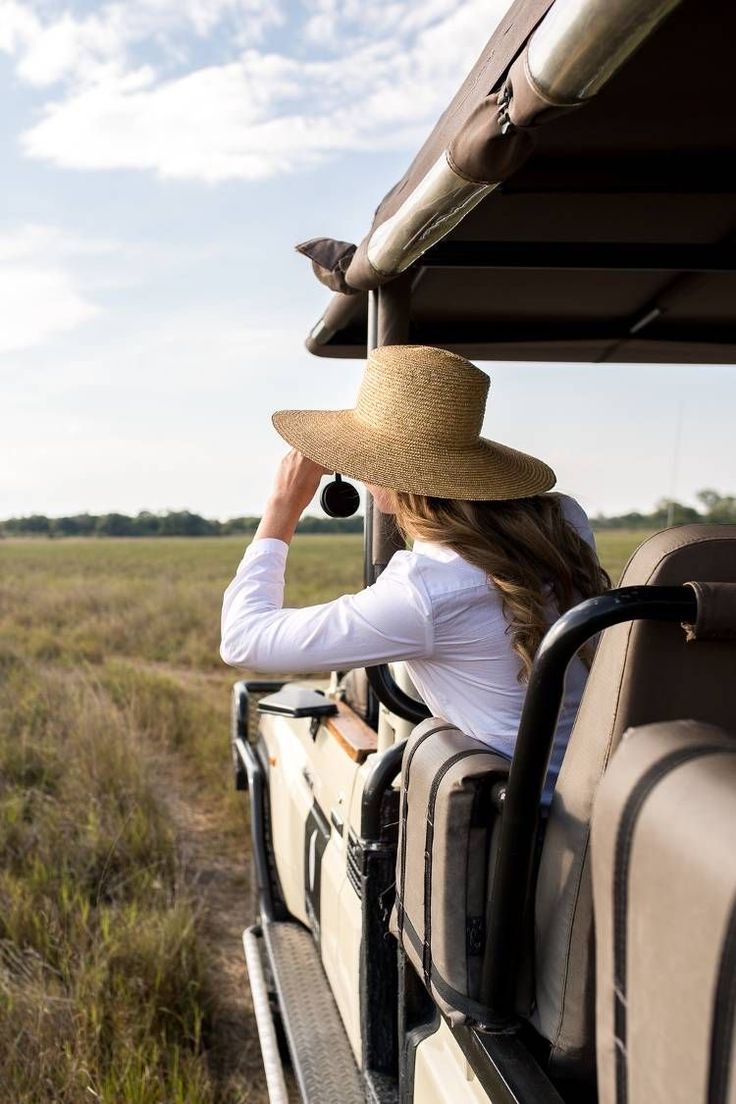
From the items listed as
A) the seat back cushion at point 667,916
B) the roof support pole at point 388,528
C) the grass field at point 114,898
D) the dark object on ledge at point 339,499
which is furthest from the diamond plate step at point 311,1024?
the seat back cushion at point 667,916

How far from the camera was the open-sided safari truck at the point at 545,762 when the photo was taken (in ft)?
3.17

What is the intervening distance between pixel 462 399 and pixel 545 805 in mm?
742

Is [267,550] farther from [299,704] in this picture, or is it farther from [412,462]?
[299,704]

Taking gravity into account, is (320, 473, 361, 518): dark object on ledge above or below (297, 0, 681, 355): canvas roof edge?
below

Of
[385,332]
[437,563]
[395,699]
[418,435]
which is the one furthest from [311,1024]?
[385,332]

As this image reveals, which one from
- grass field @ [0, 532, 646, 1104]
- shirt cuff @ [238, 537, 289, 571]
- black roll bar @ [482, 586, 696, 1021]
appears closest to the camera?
black roll bar @ [482, 586, 696, 1021]

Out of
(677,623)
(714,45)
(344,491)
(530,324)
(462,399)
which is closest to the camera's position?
(677,623)

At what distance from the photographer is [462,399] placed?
6.31 feet

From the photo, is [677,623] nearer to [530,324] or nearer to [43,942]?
[530,324]

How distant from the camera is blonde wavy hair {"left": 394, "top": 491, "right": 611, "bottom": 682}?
174cm

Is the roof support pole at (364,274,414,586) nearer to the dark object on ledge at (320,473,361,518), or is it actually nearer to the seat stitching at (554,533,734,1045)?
the dark object on ledge at (320,473,361,518)

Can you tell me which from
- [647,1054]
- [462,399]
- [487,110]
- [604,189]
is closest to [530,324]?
[604,189]

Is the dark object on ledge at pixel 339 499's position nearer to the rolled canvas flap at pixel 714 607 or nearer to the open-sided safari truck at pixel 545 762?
the open-sided safari truck at pixel 545 762

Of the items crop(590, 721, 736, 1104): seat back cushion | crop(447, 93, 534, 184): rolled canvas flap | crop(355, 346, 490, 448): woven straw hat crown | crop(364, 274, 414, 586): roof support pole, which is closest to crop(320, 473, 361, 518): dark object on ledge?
crop(364, 274, 414, 586): roof support pole
